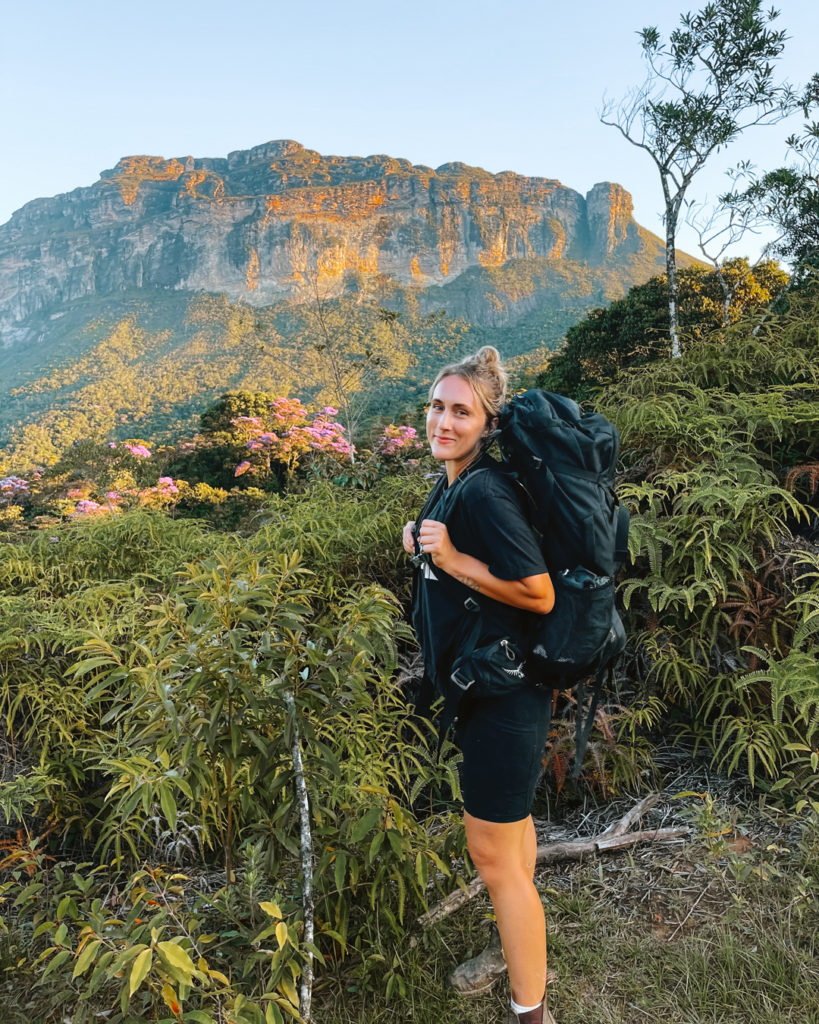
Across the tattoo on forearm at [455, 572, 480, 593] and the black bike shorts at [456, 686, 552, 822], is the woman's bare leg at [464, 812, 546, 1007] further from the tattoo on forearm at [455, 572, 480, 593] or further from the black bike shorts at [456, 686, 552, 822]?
the tattoo on forearm at [455, 572, 480, 593]

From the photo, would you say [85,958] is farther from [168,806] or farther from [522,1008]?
[522,1008]

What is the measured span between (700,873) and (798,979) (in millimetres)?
469

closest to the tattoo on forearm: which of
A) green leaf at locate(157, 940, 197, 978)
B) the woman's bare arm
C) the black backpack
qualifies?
the woman's bare arm

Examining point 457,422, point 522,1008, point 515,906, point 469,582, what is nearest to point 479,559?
point 469,582

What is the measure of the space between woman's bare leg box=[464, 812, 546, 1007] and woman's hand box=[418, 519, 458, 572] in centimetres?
69

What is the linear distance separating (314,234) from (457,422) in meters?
86.5

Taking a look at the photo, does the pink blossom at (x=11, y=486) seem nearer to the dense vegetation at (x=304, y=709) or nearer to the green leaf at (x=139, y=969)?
the dense vegetation at (x=304, y=709)

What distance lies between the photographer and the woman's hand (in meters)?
1.53

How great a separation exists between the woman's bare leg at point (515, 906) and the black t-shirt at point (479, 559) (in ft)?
1.31

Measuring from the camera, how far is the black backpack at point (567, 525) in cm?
150

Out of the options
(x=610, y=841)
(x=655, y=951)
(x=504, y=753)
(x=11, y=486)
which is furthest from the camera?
(x=11, y=486)

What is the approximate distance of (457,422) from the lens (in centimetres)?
167

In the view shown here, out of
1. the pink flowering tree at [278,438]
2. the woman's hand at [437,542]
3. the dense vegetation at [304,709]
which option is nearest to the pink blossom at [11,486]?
the pink flowering tree at [278,438]

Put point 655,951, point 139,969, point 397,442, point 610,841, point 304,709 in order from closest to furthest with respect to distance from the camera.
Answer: point 139,969, point 304,709, point 655,951, point 610,841, point 397,442
